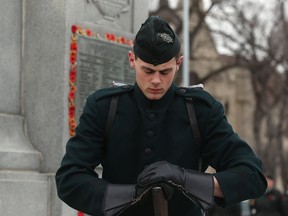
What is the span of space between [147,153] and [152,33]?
577 mm

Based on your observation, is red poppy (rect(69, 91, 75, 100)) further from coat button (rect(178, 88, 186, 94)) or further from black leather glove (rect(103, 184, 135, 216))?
black leather glove (rect(103, 184, 135, 216))

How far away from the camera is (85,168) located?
11.2 ft

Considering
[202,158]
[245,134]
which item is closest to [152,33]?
[202,158]

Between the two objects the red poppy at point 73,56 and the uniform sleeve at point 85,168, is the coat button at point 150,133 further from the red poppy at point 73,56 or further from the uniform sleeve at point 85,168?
the red poppy at point 73,56

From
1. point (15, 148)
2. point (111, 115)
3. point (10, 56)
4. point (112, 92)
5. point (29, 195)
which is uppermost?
point (10, 56)

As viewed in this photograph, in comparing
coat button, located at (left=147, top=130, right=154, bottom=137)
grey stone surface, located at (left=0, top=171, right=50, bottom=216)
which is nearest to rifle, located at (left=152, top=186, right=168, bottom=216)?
coat button, located at (left=147, top=130, right=154, bottom=137)

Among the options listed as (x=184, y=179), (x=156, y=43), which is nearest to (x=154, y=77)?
(x=156, y=43)

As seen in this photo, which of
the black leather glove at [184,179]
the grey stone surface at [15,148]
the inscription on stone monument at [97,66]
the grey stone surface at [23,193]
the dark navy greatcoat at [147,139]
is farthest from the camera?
the inscription on stone monument at [97,66]

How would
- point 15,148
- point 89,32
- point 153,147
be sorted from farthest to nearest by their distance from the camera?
point 89,32 → point 15,148 → point 153,147

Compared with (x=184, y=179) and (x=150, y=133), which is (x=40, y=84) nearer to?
(x=150, y=133)

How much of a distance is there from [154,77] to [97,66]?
352 cm

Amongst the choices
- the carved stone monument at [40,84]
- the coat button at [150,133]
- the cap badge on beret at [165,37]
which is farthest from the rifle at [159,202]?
the carved stone monument at [40,84]

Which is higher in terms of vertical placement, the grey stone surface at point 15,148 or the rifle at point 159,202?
the rifle at point 159,202

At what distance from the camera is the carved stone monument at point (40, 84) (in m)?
6.12
